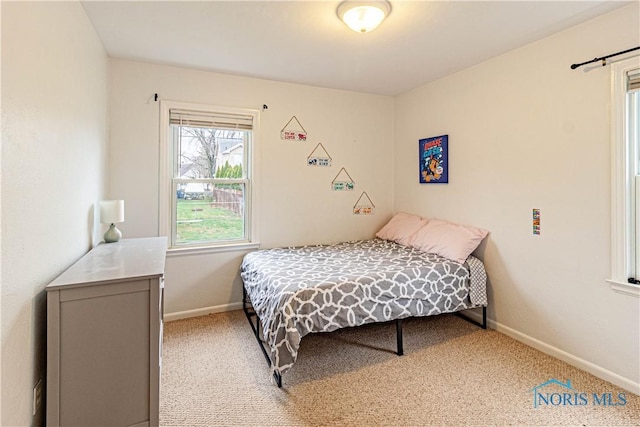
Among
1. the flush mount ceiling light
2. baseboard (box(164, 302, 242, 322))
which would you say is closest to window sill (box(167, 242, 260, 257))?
baseboard (box(164, 302, 242, 322))

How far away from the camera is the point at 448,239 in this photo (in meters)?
3.04

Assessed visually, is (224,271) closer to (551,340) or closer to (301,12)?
(301,12)

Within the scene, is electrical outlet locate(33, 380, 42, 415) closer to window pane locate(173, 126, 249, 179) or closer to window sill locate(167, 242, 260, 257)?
window sill locate(167, 242, 260, 257)

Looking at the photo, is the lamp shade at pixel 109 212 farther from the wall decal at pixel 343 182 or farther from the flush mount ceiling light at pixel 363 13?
the wall decal at pixel 343 182

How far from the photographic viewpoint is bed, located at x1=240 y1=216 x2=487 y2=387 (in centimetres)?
208

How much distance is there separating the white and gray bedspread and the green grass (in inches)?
17.1

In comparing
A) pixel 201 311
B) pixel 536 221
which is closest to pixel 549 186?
pixel 536 221

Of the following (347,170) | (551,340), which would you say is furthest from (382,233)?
(551,340)

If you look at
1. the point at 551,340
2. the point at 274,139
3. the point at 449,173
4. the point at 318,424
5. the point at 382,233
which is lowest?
the point at 318,424

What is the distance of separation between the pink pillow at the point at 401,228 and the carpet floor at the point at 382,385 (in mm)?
1078

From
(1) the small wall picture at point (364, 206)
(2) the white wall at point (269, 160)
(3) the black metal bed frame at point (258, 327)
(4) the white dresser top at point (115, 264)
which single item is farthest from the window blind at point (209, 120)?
(3) the black metal bed frame at point (258, 327)

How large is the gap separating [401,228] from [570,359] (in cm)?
183

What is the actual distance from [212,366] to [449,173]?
2793 millimetres

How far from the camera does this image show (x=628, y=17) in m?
1.99
